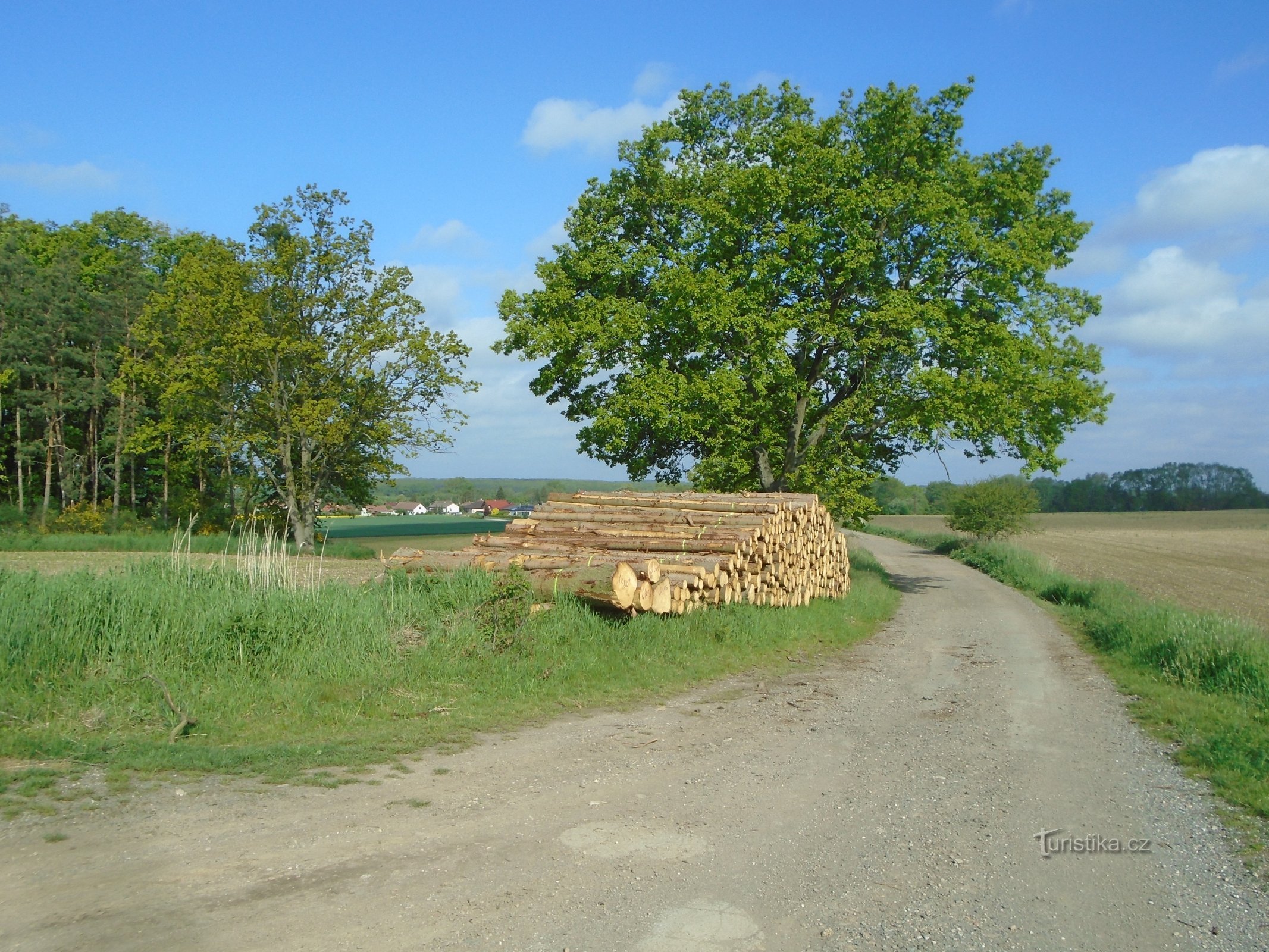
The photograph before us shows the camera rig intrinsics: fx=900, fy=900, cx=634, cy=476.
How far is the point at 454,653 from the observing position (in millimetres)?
9141

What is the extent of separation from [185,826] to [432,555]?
293 inches

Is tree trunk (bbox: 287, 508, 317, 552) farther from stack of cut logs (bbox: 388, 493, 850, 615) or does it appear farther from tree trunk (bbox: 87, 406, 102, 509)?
stack of cut logs (bbox: 388, 493, 850, 615)

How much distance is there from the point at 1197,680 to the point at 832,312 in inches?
532

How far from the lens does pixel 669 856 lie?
484cm

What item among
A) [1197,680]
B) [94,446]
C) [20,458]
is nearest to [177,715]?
[1197,680]

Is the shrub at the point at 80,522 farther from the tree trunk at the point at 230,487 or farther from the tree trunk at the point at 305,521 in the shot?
the tree trunk at the point at 305,521

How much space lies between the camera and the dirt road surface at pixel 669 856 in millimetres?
3955

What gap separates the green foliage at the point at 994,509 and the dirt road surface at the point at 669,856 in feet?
118

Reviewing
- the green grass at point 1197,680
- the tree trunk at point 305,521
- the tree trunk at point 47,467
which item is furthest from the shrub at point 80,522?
the green grass at point 1197,680

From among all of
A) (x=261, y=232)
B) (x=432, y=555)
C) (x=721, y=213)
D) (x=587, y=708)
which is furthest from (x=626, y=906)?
(x=261, y=232)

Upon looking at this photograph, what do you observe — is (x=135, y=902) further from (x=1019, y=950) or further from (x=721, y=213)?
(x=721, y=213)

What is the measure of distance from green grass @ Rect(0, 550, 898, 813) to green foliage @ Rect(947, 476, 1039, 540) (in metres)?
33.7

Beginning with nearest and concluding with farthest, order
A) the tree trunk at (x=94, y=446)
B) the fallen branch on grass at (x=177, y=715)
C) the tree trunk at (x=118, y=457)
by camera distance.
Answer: the fallen branch on grass at (x=177, y=715) < the tree trunk at (x=118, y=457) < the tree trunk at (x=94, y=446)

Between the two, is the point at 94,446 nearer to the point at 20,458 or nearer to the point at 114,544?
the point at 20,458
